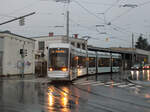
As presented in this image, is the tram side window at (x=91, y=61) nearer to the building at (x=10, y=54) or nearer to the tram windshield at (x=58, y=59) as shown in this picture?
the building at (x=10, y=54)

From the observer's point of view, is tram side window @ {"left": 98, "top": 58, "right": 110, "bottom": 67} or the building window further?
the building window

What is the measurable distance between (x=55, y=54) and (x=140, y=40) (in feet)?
411

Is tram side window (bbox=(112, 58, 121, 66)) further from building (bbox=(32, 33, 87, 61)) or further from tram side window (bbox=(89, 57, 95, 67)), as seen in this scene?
building (bbox=(32, 33, 87, 61))

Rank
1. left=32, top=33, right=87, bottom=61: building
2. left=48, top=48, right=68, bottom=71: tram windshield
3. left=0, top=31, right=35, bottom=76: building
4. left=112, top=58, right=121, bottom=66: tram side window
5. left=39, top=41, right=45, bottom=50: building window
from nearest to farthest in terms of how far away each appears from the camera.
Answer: left=48, top=48, right=68, bottom=71: tram windshield → left=0, top=31, right=35, bottom=76: building → left=112, top=58, right=121, bottom=66: tram side window → left=32, top=33, right=87, bottom=61: building → left=39, top=41, right=45, bottom=50: building window

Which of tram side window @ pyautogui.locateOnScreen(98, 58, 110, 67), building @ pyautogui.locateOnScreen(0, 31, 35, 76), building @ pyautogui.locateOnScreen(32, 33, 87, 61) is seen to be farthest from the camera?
building @ pyautogui.locateOnScreen(32, 33, 87, 61)

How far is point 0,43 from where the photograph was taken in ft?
93.4

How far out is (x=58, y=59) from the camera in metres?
18.9

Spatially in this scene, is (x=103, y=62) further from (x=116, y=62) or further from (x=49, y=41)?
(x=49, y=41)

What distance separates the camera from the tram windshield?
18656 mm

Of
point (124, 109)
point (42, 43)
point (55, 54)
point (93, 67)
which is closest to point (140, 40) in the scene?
point (42, 43)

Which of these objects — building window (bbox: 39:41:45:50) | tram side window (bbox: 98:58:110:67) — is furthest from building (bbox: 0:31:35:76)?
building window (bbox: 39:41:45:50)

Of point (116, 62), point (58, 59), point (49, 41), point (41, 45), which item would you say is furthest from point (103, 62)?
point (41, 45)

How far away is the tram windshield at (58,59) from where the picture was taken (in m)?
18.7

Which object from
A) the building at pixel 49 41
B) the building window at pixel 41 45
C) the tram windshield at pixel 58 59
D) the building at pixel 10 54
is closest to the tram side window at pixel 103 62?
the building at pixel 10 54
